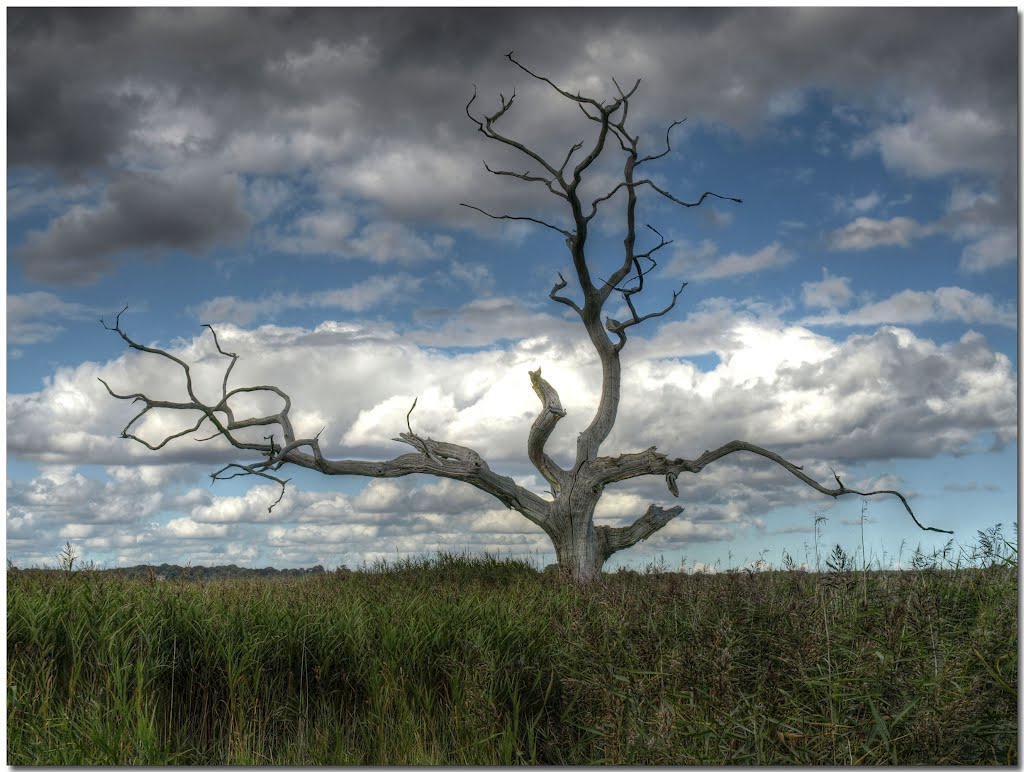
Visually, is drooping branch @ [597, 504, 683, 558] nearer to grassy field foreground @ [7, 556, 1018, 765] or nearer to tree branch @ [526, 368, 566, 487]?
tree branch @ [526, 368, 566, 487]

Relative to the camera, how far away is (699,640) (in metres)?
4.84

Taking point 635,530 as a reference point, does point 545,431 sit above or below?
above

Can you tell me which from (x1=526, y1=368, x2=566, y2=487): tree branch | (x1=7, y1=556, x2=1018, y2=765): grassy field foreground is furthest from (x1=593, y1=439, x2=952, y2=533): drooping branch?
(x1=7, y1=556, x2=1018, y2=765): grassy field foreground

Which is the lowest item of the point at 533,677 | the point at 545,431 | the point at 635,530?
the point at 533,677

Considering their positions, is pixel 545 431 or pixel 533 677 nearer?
pixel 533 677

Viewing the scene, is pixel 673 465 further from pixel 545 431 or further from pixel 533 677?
pixel 533 677

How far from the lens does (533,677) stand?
272 inches

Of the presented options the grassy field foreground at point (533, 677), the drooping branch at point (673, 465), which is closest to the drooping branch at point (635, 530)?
the drooping branch at point (673, 465)

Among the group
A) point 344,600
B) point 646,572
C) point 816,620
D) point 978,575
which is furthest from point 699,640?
point 646,572

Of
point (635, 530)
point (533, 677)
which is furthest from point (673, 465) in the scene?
point (533, 677)

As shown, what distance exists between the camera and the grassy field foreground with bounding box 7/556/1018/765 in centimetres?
430

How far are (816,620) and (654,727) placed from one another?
1.56m

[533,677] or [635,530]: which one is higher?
[635,530]

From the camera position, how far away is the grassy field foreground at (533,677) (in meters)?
4.30
